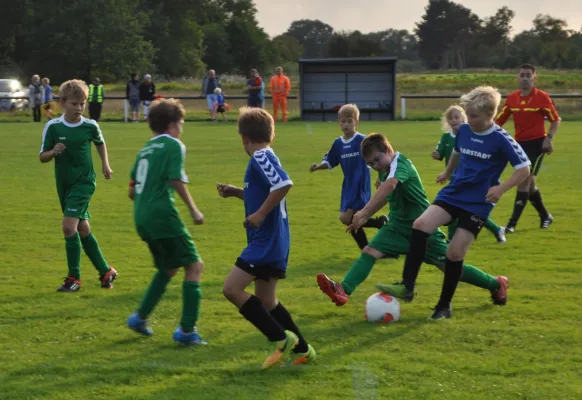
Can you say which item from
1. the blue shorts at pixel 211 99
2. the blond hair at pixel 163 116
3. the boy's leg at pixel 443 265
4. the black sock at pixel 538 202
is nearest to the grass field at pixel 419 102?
the blue shorts at pixel 211 99

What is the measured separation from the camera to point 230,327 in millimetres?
6395

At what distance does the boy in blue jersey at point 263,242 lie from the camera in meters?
5.35

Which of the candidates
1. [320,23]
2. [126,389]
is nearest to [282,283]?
[126,389]

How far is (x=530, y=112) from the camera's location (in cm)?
1080

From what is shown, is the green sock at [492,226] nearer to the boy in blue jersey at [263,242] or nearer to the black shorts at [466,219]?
the black shorts at [466,219]

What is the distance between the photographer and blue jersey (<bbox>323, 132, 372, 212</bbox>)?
8.34 meters

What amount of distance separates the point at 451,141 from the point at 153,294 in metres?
4.57

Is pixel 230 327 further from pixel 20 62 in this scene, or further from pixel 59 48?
pixel 20 62

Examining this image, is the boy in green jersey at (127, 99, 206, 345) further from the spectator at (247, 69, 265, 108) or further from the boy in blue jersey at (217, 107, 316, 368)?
the spectator at (247, 69, 265, 108)

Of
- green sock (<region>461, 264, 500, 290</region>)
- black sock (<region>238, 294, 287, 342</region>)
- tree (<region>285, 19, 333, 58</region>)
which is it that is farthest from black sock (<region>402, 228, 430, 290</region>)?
tree (<region>285, 19, 333, 58</region>)

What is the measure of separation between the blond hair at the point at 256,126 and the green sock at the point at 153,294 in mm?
1238

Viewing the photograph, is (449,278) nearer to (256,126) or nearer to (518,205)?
(256,126)

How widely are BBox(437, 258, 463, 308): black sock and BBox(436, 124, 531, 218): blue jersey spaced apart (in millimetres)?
406

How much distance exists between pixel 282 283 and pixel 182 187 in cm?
243
